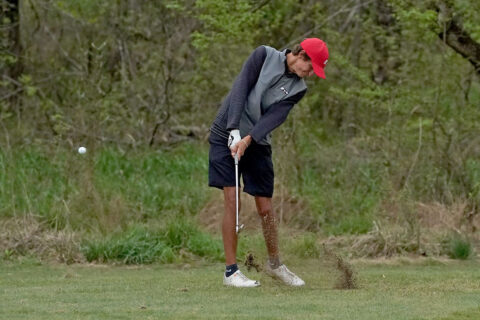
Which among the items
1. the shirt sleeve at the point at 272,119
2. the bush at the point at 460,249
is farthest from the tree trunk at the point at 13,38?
the shirt sleeve at the point at 272,119

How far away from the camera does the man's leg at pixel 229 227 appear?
27.3ft

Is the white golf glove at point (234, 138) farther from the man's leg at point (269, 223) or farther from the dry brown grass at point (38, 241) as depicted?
the dry brown grass at point (38, 241)

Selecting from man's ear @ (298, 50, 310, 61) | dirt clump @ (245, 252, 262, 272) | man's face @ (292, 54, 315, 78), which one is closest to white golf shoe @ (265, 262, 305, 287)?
dirt clump @ (245, 252, 262, 272)

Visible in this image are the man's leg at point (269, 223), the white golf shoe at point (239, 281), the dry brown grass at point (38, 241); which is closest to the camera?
the white golf shoe at point (239, 281)

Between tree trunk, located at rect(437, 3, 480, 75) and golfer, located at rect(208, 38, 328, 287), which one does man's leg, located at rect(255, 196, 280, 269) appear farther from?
tree trunk, located at rect(437, 3, 480, 75)

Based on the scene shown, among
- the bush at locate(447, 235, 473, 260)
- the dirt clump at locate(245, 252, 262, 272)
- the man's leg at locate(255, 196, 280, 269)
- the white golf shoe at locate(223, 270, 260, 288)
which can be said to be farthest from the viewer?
the bush at locate(447, 235, 473, 260)

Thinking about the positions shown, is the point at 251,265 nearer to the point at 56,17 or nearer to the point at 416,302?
the point at 416,302

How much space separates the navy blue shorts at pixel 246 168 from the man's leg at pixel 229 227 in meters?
0.08

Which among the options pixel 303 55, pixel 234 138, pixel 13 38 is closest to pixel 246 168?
pixel 234 138

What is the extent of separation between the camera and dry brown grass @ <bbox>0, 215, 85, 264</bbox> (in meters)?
11.1

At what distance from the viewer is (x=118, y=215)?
12.4m

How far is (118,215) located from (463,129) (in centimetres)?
476

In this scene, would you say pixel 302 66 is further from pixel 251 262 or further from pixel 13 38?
pixel 13 38

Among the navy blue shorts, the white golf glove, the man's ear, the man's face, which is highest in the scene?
the man's ear
